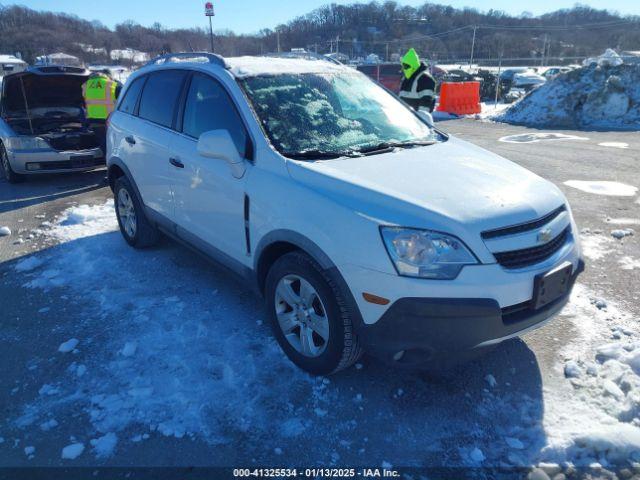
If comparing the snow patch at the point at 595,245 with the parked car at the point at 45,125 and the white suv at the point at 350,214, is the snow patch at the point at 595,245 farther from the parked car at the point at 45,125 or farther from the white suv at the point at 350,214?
the parked car at the point at 45,125

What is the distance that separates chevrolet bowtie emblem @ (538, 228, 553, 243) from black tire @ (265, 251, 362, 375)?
1.07m

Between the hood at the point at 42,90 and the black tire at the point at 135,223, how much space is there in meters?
4.67

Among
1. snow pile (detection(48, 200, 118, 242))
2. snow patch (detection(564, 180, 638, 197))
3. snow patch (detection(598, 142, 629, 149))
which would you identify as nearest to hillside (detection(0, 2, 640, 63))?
snow patch (detection(598, 142, 629, 149))

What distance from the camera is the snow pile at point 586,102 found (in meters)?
13.3

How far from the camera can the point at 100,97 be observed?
8133mm

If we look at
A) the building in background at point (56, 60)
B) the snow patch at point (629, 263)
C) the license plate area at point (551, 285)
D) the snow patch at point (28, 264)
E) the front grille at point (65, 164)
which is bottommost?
the snow patch at point (28, 264)

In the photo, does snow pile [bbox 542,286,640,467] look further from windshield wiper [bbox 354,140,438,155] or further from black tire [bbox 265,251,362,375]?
windshield wiper [bbox 354,140,438,155]

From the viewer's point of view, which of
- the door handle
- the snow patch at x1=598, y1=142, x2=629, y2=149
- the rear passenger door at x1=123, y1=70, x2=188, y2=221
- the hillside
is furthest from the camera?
the hillside

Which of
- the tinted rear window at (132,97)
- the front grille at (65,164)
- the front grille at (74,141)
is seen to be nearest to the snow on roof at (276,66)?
the tinted rear window at (132,97)

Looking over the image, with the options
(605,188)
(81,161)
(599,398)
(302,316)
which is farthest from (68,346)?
(605,188)

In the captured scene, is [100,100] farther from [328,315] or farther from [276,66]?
[328,315]

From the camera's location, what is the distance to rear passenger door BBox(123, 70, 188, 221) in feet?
13.2

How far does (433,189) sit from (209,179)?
164 centimetres

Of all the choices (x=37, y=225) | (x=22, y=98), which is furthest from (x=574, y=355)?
(x=22, y=98)
